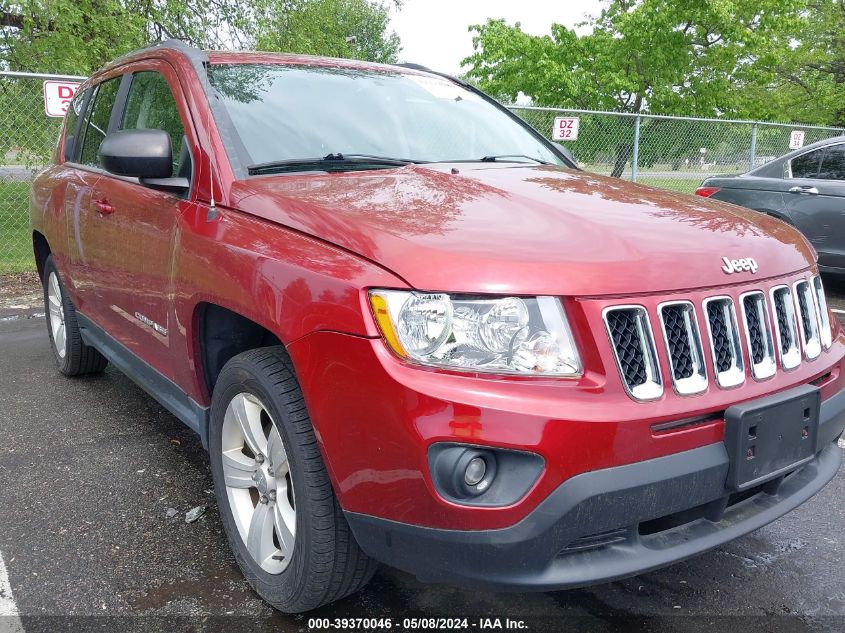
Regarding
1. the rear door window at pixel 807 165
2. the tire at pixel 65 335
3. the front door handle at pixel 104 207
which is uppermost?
the rear door window at pixel 807 165

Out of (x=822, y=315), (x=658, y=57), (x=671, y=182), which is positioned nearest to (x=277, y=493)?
(x=822, y=315)

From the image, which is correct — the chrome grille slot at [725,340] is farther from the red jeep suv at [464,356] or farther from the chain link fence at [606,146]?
the chain link fence at [606,146]

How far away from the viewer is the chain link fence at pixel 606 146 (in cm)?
906

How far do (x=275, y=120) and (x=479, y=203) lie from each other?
997mm

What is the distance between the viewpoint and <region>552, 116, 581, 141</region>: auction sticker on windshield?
9.33m

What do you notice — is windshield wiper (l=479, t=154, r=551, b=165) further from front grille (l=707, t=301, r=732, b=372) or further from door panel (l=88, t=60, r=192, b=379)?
front grille (l=707, t=301, r=732, b=372)

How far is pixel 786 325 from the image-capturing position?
2.20 meters

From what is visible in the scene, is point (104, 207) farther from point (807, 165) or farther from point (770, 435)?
point (807, 165)

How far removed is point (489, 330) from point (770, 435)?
82cm

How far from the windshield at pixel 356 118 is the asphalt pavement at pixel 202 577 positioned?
4.79 ft

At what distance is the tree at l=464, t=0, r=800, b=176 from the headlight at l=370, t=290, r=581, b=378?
20565 mm

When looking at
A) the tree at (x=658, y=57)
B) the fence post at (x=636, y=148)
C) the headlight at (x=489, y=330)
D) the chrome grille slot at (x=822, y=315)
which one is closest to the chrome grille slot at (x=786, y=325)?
the chrome grille slot at (x=822, y=315)

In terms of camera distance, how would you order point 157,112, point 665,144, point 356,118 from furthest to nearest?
1. point 665,144
2. point 157,112
3. point 356,118

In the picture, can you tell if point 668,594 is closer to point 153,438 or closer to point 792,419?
point 792,419
